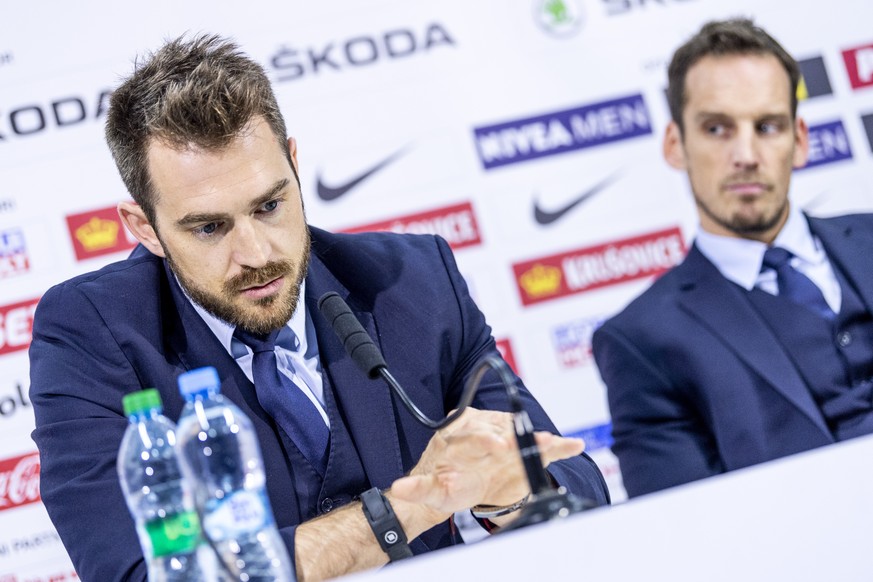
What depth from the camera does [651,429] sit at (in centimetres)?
276

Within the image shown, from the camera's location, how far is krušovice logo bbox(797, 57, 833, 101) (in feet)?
10.5

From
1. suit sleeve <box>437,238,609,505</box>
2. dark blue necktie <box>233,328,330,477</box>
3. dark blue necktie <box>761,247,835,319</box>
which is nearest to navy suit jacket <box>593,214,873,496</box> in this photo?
dark blue necktie <box>761,247,835,319</box>

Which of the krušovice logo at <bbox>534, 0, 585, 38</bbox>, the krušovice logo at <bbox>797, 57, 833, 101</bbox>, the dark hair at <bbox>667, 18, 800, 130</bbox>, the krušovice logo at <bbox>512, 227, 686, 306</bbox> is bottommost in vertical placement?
the krušovice logo at <bbox>512, 227, 686, 306</bbox>

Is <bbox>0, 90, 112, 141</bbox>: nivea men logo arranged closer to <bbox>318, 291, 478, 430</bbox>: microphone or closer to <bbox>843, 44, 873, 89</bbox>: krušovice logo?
<bbox>318, 291, 478, 430</bbox>: microphone

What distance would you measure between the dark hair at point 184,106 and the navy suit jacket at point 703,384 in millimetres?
1267

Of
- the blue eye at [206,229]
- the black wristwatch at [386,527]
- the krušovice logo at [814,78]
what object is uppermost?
the krušovice logo at [814,78]

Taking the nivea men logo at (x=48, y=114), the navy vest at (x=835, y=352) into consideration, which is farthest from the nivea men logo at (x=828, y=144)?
the nivea men logo at (x=48, y=114)

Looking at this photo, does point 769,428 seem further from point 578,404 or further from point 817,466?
point 817,466

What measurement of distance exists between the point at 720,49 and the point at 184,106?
6.07 feet

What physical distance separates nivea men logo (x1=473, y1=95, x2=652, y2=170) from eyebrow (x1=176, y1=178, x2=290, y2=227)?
1.24 meters

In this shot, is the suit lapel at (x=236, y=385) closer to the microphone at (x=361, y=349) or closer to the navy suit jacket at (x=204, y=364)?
the navy suit jacket at (x=204, y=364)

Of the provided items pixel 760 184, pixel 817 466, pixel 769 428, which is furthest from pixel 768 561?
pixel 760 184

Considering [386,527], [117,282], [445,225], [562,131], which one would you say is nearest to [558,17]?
[562,131]

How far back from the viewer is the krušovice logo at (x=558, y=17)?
10.2 ft
